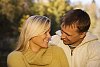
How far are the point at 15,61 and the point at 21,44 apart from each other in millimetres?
104

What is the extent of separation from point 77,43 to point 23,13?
2.38 metres

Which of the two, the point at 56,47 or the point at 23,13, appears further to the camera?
the point at 23,13

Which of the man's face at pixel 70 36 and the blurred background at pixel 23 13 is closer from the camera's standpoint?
the man's face at pixel 70 36

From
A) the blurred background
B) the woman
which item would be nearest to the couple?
the woman

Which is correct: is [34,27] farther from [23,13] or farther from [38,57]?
[23,13]

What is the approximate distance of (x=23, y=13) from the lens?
4320 millimetres

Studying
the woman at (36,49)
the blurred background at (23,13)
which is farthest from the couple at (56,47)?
the blurred background at (23,13)

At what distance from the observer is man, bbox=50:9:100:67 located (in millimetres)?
1998

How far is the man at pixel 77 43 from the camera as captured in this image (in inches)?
78.7

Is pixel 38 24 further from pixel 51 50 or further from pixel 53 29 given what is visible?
pixel 53 29

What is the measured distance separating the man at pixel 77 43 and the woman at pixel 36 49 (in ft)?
0.44

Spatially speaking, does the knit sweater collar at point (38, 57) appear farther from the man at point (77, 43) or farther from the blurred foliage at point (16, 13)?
the blurred foliage at point (16, 13)

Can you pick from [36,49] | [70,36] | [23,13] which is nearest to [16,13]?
[23,13]

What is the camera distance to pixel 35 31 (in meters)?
1.79
